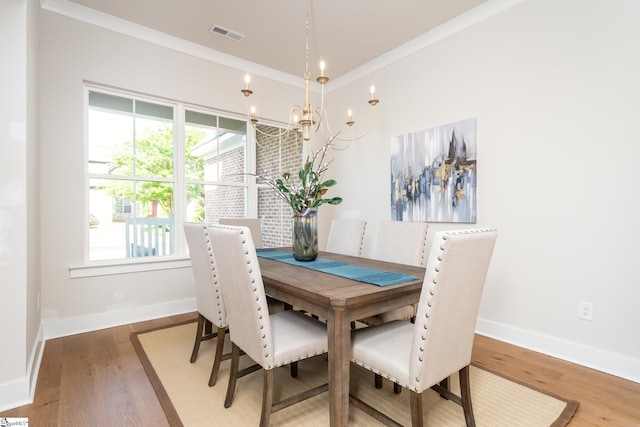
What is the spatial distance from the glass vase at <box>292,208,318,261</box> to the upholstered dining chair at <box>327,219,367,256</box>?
27.1 inches

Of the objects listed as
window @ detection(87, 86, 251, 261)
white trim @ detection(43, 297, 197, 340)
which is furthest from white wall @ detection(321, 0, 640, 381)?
white trim @ detection(43, 297, 197, 340)

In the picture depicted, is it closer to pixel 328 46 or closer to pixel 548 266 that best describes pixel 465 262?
pixel 548 266

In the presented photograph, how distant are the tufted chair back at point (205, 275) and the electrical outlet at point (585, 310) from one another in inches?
99.9

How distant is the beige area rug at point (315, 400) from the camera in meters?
1.66

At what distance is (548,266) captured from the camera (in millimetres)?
2498

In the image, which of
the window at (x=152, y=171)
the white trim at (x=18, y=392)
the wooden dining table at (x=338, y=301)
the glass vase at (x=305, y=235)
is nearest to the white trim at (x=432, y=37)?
the window at (x=152, y=171)

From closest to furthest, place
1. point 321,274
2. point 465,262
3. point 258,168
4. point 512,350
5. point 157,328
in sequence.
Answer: point 465,262, point 321,274, point 512,350, point 157,328, point 258,168

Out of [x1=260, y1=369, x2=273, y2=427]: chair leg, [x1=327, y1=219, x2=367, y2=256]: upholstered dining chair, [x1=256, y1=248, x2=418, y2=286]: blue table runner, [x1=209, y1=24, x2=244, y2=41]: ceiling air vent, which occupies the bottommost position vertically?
[x1=260, y1=369, x2=273, y2=427]: chair leg

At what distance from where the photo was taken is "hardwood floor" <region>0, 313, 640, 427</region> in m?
1.68

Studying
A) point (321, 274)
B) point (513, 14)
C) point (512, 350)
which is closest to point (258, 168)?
point (321, 274)

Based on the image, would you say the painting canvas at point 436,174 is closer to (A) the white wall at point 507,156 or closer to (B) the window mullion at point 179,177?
(A) the white wall at point 507,156

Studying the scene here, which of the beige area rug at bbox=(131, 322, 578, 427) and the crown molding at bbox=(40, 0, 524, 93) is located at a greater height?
the crown molding at bbox=(40, 0, 524, 93)

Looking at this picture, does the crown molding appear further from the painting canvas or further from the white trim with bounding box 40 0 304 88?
the painting canvas

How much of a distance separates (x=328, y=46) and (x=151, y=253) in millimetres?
2957
